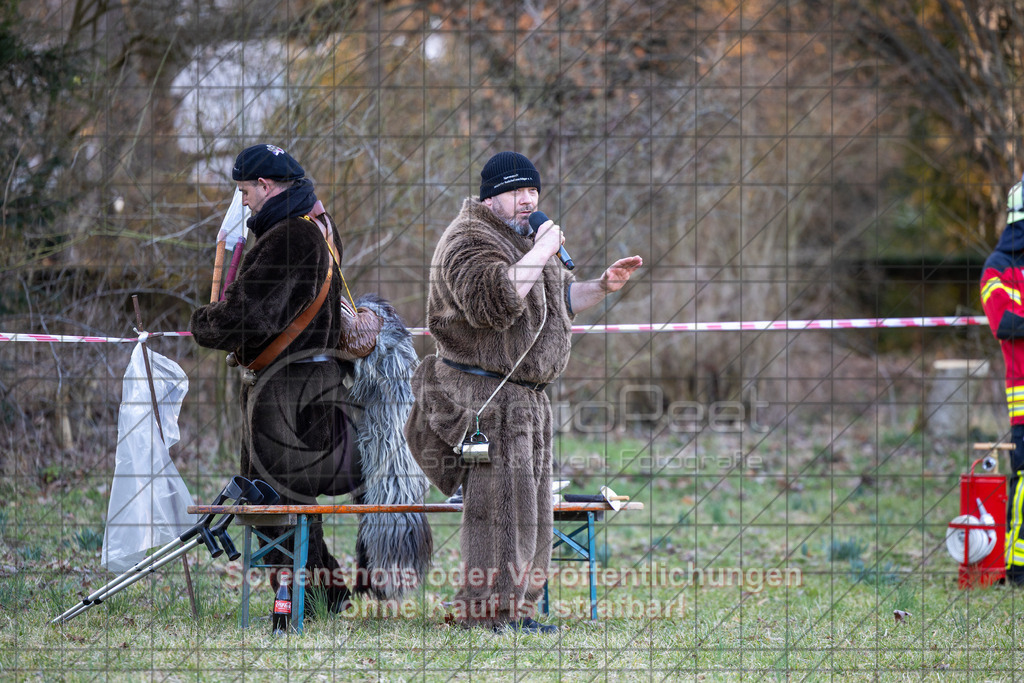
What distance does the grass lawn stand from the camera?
9.59 feet

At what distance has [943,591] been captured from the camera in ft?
13.9

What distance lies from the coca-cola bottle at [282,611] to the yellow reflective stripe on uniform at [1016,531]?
9.75ft

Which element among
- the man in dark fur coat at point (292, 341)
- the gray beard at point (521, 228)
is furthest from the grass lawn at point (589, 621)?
the gray beard at point (521, 228)

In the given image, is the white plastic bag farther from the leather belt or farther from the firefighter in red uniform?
the firefighter in red uniform

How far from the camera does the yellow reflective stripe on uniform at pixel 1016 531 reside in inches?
164

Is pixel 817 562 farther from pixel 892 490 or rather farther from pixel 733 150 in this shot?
pixel 733 150

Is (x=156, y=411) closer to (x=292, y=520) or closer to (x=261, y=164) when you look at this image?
(x=292, y=520)

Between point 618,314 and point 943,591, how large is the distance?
5994 millimetres

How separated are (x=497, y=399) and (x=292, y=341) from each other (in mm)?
762

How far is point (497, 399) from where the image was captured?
323 cm

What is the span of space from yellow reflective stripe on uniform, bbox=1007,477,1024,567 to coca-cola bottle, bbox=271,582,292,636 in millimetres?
2972

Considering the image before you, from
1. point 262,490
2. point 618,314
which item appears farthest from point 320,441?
point 618,314

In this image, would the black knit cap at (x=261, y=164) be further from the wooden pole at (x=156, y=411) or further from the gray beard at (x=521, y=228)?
the gray beard at (x=521, y=228)

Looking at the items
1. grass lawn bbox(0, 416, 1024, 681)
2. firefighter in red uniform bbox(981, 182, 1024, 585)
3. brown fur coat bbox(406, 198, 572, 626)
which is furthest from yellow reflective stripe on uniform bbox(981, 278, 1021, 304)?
brown fur coat bbox(406, 198, 572, 626)
